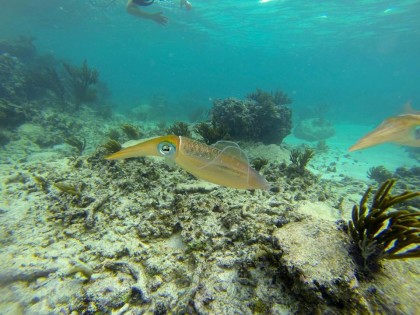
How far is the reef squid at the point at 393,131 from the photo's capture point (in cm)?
238

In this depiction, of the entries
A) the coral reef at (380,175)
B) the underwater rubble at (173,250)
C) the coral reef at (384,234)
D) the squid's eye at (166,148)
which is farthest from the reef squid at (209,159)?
the coral reef at (380,175)

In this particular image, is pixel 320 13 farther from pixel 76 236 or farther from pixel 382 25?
pixel 76 236

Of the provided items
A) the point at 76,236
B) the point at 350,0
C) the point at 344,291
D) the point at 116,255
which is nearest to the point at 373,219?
the point at 344,291

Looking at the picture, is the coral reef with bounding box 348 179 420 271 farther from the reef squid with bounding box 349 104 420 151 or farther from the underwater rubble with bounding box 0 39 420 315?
the reef squid with bounding box 349 104 420 151

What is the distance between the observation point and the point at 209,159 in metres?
2.25

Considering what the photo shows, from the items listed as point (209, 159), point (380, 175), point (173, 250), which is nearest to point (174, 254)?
point (173, 250)

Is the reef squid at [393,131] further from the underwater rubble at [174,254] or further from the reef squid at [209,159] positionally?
the reef squid at [209,159]

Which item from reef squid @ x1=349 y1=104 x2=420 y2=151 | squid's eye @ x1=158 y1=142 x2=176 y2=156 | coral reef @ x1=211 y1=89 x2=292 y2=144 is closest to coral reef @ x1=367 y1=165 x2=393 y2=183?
coral reef @ x1=211 y1=89 x2=292 y2=144

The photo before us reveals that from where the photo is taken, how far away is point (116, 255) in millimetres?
2770

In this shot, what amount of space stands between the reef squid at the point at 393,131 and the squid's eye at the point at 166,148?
6.03 feet

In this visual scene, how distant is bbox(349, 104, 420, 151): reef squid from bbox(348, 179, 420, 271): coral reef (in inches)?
21.8

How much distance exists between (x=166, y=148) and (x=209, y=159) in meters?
0.45

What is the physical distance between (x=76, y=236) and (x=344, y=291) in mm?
3216

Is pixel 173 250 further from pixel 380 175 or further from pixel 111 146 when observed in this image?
pixel 380 175
